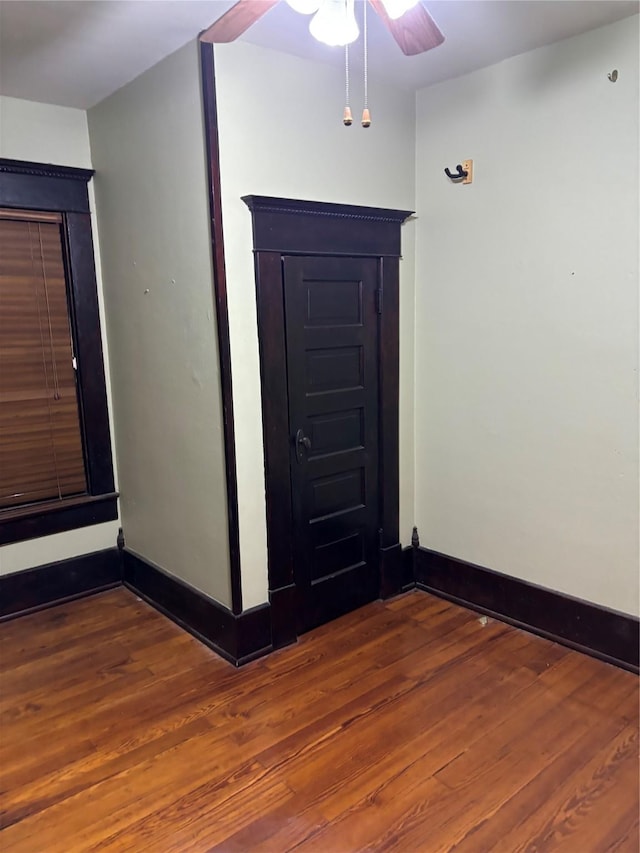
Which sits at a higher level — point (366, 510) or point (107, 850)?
point (366, 510)

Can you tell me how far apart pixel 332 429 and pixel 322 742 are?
1365 millimetres

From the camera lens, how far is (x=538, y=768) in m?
2.12

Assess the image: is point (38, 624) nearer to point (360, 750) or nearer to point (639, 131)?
point (360, 750)

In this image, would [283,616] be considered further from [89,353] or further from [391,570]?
[89,353]

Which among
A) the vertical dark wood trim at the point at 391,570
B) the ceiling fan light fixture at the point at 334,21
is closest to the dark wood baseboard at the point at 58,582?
the vertical dark wood trim at the point at 391,570

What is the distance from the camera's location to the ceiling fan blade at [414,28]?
1.70 metres

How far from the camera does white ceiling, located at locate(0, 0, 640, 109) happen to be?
218cm

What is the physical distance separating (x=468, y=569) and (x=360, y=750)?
1233 mm

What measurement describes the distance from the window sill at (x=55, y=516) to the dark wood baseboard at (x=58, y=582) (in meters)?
0.18

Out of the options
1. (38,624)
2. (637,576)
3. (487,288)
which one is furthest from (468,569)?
(38,624)

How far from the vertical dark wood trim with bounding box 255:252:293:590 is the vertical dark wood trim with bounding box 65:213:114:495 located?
3.88 ft

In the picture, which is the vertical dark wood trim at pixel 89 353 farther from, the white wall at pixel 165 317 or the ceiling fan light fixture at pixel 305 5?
the ceiling fan light fixture at pixel 305 5

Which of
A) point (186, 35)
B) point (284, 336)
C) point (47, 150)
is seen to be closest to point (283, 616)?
point (284, 336)

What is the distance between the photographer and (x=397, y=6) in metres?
1.62
